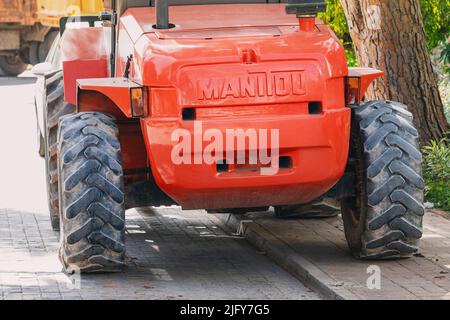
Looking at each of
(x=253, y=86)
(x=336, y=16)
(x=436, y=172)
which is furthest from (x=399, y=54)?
(x=253, y=86)

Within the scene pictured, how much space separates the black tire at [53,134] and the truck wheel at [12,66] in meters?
22.4

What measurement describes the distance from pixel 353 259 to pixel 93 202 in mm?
1991

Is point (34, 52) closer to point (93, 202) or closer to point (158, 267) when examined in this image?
point (158, 267)

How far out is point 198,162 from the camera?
27.4ft

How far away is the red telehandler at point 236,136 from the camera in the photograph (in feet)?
27.4

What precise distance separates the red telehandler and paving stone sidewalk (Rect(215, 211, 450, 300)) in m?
0.21

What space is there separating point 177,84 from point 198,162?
21.0 inches

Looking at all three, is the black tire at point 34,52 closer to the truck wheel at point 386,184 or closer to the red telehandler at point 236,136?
the red telehandler at point 236,136

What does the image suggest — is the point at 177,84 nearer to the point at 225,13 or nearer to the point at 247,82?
the point at 247,82

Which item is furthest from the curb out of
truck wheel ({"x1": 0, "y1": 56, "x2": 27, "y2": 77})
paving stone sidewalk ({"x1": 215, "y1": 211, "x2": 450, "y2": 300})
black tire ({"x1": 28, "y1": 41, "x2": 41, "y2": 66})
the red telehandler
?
truck wheel ({"x1": 0, "y1": 56, "x2": 27, "y2": 77})

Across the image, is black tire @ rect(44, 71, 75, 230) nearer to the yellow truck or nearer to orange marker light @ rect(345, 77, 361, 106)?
orange marker light @ rect(345, 77, 361, 106)

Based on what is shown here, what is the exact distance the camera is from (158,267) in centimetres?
934

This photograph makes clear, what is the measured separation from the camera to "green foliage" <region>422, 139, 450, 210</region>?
11.7 meters
